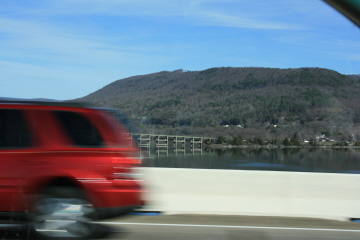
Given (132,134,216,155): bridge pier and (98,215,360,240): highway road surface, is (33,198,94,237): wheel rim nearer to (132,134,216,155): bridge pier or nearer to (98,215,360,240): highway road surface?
(98,215,360,240): highway road surface

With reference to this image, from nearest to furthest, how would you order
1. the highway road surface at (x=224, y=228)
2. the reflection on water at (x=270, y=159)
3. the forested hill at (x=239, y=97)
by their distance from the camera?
the highway road surface at (x=224, y=228) < the reflection on water at (x=270, y=159) < the forested hill at (x=239, y=97)

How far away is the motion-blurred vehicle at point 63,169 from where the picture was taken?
5.65 m

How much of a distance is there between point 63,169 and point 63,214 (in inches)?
25.9

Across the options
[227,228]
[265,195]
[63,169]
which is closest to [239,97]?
[265,195]

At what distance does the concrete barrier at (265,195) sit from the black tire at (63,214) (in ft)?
8.94

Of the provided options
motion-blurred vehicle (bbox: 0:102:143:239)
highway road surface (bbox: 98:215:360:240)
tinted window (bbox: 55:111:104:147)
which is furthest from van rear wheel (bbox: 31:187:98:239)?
highway road surface (bbox: 98:215:360:240)

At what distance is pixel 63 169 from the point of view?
5648 millimetres

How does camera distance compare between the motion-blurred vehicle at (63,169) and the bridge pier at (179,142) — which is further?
the bridge pier at (179,142)

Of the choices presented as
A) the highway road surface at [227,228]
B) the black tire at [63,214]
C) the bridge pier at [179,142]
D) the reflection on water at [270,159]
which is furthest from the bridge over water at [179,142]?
the black tire at [63,214]

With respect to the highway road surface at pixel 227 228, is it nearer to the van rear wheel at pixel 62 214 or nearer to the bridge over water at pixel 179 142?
the van rear wheel at pixel 62 214

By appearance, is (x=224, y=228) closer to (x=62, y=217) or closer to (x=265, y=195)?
(x=265, y=195)

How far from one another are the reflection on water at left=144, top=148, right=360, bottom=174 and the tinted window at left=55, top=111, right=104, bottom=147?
6.01m

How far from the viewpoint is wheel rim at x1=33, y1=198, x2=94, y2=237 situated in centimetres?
577

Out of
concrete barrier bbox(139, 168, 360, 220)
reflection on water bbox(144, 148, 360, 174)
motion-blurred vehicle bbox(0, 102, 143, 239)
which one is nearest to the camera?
motion-blurred vehicle bbox(0, 102, 143, 239)
